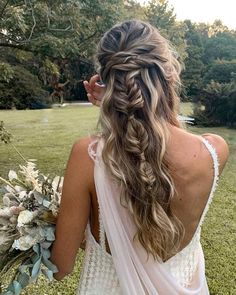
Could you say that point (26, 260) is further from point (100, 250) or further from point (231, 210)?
point (231, 210)

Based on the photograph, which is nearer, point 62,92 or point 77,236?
point 77,236

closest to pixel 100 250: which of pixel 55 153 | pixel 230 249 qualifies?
pixel 230 249

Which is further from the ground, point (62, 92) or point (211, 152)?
point (211, 152)

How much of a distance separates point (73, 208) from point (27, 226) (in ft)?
0.72

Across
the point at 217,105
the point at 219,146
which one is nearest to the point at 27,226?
the point at 219,146

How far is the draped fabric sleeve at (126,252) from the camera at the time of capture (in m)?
1.29

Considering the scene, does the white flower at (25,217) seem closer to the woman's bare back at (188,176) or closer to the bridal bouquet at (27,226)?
the bridal bouquet at (27,226)

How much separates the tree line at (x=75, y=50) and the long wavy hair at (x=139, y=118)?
283 millimetres

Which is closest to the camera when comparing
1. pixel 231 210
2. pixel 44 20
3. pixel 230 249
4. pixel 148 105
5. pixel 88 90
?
pixel 148 105

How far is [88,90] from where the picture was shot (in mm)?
1392

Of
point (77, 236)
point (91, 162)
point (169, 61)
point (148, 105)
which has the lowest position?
point (77, 236)

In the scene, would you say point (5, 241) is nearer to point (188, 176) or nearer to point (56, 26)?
point (188, 176)

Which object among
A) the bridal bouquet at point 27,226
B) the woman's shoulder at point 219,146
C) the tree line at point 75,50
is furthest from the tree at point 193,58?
the bridal bouquet at point 27,226

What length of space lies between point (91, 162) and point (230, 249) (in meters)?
3.86
